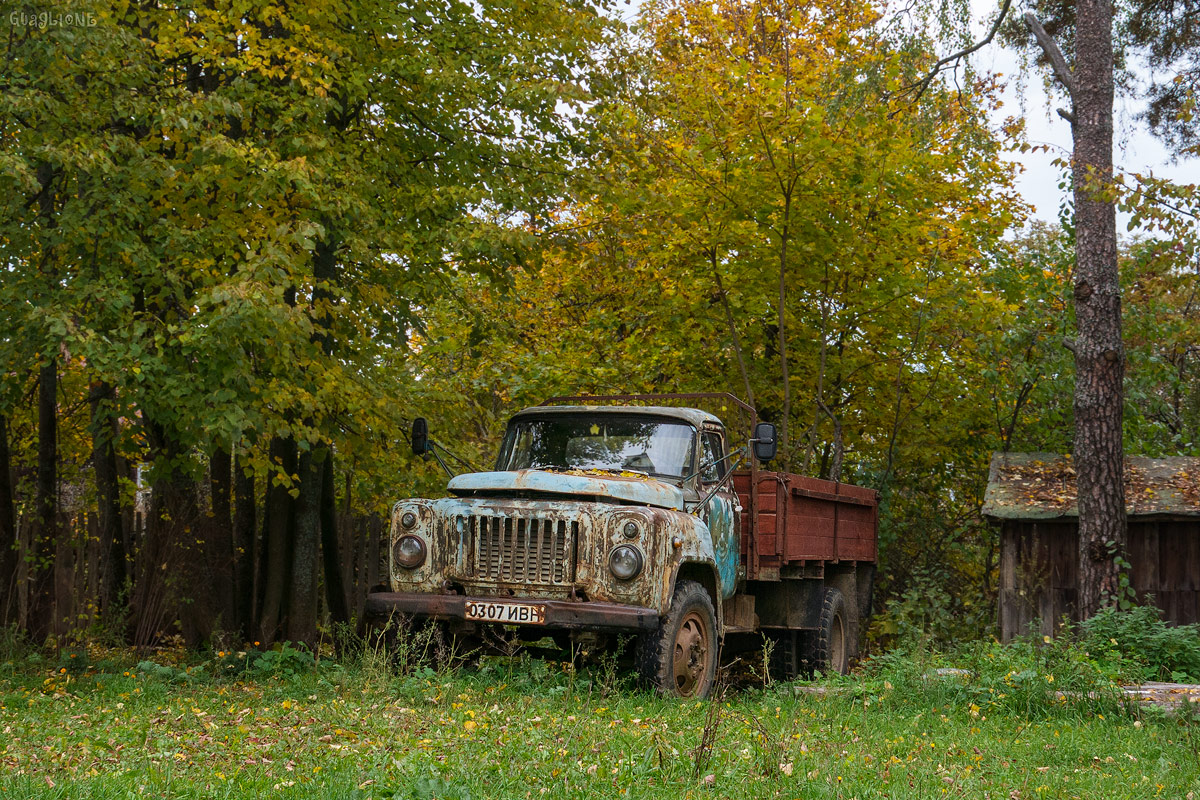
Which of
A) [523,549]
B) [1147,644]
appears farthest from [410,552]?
[1147,644]

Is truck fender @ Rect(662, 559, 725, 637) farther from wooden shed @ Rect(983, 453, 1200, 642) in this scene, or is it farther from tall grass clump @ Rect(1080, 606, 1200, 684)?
wooden shed @ Rect(983, 453, 1200, 642)

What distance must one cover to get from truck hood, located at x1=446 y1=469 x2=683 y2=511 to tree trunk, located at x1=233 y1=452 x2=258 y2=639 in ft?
17.2

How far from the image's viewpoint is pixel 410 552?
832 centimetres

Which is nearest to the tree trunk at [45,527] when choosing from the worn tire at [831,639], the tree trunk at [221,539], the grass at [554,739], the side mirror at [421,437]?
the tree trunk at [221,539]

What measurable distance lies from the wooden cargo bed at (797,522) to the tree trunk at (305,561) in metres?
5.00

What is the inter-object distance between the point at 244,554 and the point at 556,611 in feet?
24.7

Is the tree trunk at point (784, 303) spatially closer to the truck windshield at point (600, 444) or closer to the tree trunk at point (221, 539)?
the truck windshield at point (600, 444)

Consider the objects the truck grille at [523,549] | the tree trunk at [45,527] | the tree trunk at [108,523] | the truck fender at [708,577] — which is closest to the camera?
the truck grille at [523,549]

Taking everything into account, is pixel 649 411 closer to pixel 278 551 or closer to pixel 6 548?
pixel 278 551

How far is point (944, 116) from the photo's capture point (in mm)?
14039

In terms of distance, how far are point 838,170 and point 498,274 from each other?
455cm

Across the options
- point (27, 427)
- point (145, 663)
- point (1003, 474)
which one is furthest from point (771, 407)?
point (27, 427)

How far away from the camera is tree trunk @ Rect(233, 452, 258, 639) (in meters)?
13.4

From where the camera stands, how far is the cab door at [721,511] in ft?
30.3
